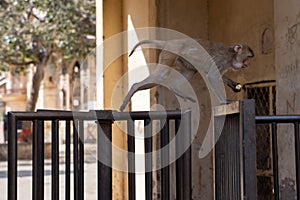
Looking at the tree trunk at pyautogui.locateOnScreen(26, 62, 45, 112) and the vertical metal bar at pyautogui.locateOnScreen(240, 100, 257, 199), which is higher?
the tree trunk at pyautogui.locateOnScreen(26, 62, 45, 112)

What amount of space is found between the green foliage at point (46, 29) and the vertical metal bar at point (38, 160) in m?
16.8

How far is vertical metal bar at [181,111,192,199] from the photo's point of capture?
132 inches

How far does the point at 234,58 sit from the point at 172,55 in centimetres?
68

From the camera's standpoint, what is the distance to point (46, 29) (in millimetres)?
20828

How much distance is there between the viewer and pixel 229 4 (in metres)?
7.25

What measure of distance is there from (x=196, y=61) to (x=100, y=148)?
160cm

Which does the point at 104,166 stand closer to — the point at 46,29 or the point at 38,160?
the point at 38,160

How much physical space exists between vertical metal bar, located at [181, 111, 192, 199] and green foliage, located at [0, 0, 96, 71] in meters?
17.0

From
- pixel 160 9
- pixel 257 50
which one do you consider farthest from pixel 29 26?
pixel 257 50

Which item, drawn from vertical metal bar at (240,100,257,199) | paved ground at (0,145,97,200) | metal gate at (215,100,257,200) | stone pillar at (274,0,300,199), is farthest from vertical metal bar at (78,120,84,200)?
paved ground at (0,145,97,200)

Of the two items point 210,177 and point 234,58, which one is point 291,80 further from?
point 210,177

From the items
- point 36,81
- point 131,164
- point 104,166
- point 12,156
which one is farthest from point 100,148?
point 36,81

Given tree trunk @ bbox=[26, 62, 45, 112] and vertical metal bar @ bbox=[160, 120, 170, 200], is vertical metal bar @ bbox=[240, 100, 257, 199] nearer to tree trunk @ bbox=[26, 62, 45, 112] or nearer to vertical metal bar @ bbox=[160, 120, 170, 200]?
vertical metal bar @ bbox=[160, 120, 170, 200]

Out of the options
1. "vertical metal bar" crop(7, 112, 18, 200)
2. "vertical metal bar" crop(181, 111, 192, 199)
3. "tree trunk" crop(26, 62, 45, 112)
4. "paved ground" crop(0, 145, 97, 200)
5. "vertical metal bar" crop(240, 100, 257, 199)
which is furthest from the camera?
"tree trunk" crop(26, 62, 45, 112)
